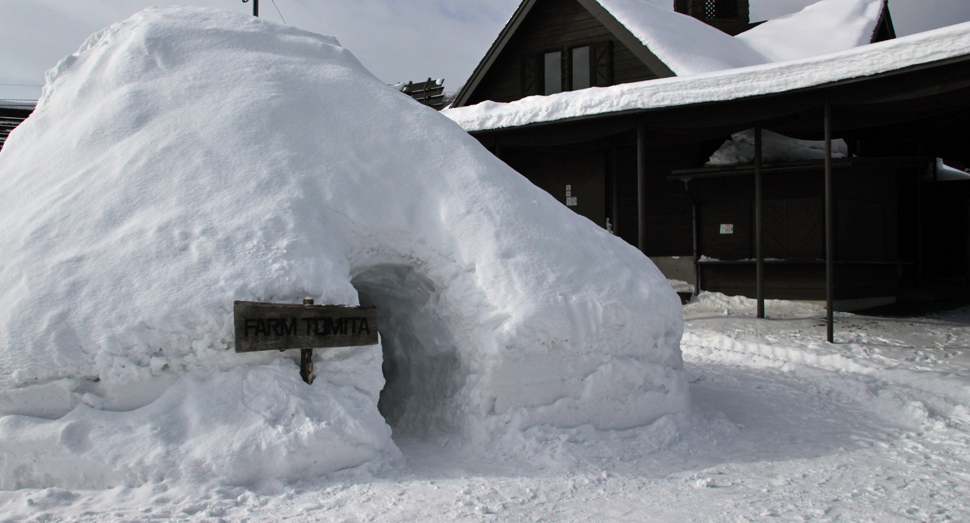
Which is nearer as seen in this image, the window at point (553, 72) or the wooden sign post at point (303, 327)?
the wooden sign post at point (303, 327)

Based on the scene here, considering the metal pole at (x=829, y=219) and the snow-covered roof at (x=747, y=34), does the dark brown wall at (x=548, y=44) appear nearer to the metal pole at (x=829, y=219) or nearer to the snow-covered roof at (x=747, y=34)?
the snow-covered roof at (x=747, y=34)

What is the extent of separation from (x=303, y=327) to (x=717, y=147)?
9.24 metres

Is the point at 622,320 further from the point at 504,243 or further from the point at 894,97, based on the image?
the point at 894,97

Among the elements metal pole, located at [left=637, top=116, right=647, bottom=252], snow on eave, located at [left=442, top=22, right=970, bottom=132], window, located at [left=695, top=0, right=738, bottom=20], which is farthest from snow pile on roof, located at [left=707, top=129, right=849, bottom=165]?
window, located at [left=695, top=0, right=738, bottom=20]

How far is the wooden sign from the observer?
3102 millimetres

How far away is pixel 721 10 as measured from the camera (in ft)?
55.1

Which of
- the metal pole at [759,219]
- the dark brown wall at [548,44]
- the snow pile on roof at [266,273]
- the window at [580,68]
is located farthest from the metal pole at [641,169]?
the window at [580,68]

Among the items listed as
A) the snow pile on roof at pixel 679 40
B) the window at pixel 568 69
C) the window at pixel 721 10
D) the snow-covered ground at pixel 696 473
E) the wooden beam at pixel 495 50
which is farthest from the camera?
the window at pixel 721 10

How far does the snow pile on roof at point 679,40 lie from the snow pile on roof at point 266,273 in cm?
769

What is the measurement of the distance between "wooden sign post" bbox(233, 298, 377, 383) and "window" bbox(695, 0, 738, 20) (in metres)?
15.9

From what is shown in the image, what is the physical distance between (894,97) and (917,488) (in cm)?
456

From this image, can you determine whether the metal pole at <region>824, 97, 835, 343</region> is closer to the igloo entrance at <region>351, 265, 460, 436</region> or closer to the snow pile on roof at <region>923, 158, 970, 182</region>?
the igloo entrance at <region>351, 265, 460, 436</region>

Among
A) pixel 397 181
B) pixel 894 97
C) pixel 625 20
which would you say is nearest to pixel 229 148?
pixel 397 181

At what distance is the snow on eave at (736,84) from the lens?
19.6ft
